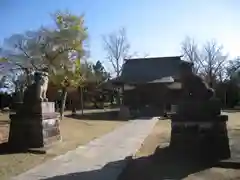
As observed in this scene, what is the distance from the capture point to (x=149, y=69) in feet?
140

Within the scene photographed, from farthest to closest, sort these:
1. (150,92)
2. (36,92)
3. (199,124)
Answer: (150,92)
(36,92)
(199,124)

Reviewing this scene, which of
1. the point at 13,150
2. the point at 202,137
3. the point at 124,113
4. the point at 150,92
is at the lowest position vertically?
the point at 13,150

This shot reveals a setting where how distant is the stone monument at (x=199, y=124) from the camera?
8828mm

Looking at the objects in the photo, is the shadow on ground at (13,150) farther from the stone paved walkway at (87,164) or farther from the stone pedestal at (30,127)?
the stone paved walkway at (87,164)

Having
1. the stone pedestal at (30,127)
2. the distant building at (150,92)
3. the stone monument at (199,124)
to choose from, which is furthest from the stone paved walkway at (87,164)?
the distant building at (150,92)

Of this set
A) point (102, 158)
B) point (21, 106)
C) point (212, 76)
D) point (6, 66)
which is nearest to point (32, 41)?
point (6, 66)

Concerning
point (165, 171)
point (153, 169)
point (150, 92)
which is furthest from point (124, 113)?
point (165, 171)

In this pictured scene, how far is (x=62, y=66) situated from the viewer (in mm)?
27469

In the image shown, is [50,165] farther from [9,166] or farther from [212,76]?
[212,76]

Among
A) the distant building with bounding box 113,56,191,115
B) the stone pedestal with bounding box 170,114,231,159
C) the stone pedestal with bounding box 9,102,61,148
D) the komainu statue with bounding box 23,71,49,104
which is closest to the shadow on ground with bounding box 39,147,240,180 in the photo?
the stone pedestal with bounding box 170,114,231,159

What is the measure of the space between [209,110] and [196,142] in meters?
0.94

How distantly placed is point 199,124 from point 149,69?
33.9 m

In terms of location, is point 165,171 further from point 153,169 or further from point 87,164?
point 87,164

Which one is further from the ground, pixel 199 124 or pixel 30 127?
pixel 199 124
